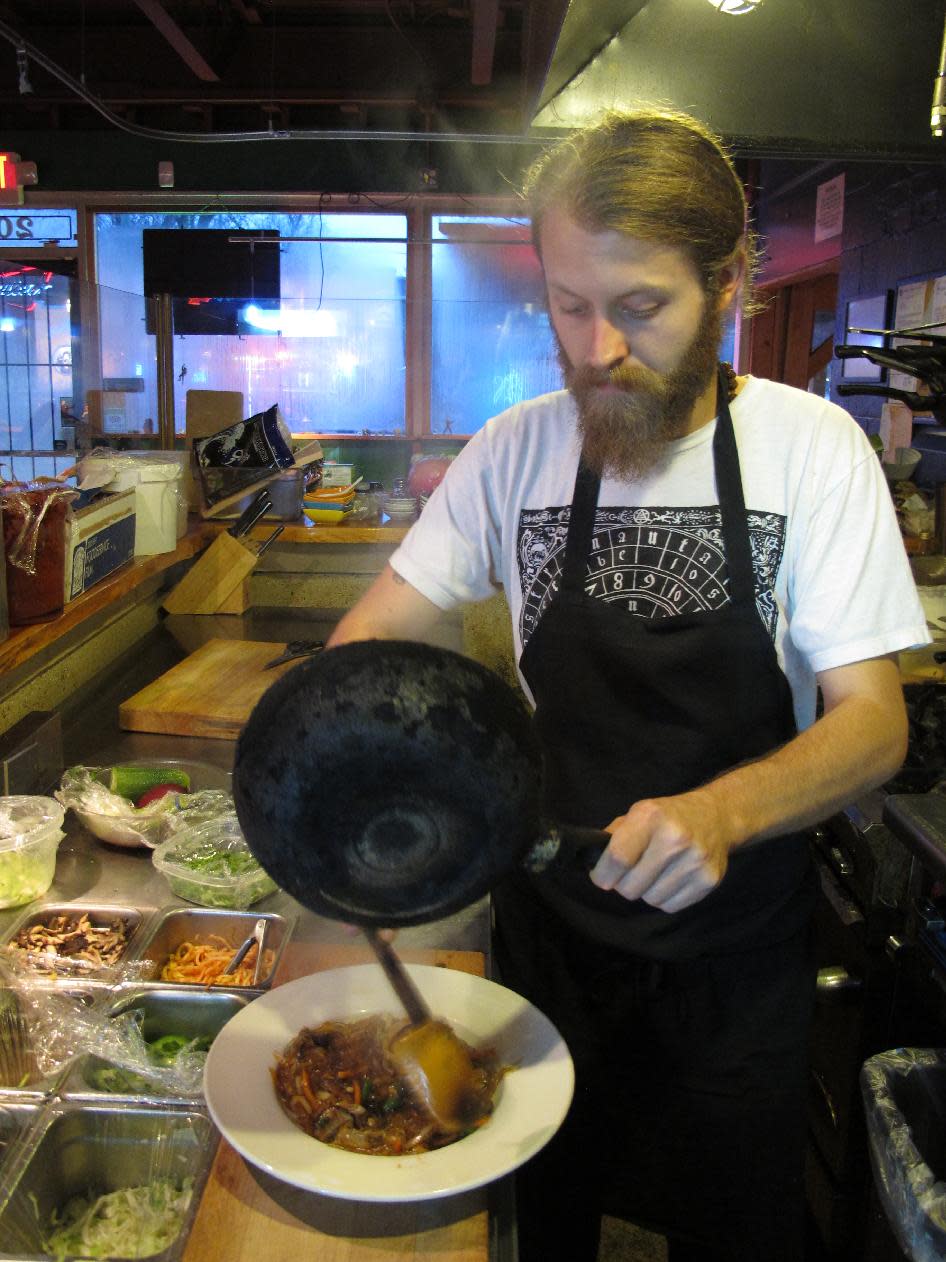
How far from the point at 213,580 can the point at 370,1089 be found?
268cm

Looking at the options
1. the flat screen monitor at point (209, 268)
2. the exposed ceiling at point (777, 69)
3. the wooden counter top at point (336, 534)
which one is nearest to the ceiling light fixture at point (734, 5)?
the exposed ceiling at point (777, 69)

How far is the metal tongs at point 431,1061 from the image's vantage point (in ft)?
4.14

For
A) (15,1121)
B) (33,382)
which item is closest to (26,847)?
(15,1121)

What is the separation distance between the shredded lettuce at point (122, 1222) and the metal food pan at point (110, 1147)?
0.01 metres

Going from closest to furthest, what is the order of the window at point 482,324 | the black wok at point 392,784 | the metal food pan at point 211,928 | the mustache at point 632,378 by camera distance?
the black wok at point 392,784 → the mustache at point 632,378 → the metal food pan at point 211,928 → the window at point 482,324

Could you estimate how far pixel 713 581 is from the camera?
1.48 m

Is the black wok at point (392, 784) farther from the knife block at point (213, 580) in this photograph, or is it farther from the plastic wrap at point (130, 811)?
the knife block at point (213, 580)

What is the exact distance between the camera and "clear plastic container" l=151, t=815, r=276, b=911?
6.00 ft

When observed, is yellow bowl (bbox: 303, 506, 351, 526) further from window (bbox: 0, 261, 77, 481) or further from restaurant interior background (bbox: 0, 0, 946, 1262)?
window (bbox: 0, 261, 77, 481)

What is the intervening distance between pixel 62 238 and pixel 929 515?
713 centimetres

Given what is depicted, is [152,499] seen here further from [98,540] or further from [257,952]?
[257,952]

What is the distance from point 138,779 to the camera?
7.11 feet

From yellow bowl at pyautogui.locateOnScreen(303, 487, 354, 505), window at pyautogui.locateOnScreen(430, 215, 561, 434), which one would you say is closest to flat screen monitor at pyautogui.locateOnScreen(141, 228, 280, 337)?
window at pyautogui.locateOnScreen(430, 215, 561, 434)

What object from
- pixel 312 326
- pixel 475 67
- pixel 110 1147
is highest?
pixel 475 67
